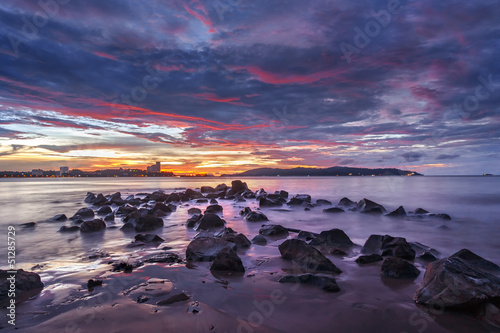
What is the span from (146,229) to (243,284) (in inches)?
264

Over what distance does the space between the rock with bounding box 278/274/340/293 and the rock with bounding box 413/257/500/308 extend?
4.36ft

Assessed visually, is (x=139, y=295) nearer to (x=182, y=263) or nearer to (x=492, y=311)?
(x=182, y=263)

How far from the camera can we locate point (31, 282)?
4.61 metres

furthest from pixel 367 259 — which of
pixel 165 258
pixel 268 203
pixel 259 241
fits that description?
pixel 268 203

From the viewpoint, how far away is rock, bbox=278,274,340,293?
187 inches

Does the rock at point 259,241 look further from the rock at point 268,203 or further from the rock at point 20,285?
the rock at point 268,203

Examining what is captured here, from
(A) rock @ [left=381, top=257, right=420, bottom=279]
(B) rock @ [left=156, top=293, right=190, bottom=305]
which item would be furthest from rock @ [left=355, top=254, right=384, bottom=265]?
(B) rock @ [left=156, top=293, right=190, bottom=305]

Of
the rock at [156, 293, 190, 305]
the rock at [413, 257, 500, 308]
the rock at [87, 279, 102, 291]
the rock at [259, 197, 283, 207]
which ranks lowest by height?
the rock at [259, 197, 283, 207]

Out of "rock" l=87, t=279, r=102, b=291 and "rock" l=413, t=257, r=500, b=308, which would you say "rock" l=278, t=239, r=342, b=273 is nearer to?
"rock" l=413, t=257, r=500, b=308

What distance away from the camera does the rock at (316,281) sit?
4.76m

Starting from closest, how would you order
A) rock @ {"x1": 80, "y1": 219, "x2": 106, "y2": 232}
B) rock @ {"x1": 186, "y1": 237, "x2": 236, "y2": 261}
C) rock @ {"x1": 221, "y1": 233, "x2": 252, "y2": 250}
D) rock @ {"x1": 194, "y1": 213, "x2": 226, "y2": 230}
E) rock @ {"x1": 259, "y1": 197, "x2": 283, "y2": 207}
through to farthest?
1. rock @ {"x1": 186, "y1": 237, "x2": 236, "y2": 261}
2. rock @ {"x1": 221, "y1": 233, "x2": 252, "y2": 250}
3. rock @ {"x1": 80, "y1": 219, "x2": 106, "y2": 232}
4. rock @ {"x1": 194, "y1": 213, "x2": 226, "y2": 230}
5. rock @ {"x1": 259, "y1": 197, "x2": 283, "y2": 207}

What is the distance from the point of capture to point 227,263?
18.9 ft

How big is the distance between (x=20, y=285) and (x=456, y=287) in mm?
7186

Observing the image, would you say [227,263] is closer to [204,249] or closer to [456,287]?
[204,249]
